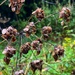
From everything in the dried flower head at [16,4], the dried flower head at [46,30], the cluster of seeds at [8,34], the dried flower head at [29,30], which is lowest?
the dried flower head at [46,30]

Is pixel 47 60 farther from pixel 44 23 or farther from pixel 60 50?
pixel 44 23

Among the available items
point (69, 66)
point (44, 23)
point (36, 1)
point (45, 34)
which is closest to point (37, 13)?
point (45, 34)

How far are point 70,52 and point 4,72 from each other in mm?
941

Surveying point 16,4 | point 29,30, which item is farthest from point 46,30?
point 16,4

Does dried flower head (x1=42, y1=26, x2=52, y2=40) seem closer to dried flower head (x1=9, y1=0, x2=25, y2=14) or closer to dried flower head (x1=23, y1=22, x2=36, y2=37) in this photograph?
dried flower head (x1=23, y1=22, x2=36, y2=37)

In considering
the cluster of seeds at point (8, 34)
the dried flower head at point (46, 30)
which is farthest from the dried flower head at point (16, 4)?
the dried flower head at point (46, 30)

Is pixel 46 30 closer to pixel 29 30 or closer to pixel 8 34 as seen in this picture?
pixel 29 30

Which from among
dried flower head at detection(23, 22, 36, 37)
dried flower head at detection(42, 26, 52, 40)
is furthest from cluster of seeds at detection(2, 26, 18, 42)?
dried flower head at detection(42, 26, 52, 40)

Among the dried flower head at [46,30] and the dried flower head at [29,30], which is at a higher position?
the dried flower head at [29,30]

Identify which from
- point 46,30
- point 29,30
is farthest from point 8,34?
point 46,30

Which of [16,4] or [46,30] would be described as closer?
[16,4]

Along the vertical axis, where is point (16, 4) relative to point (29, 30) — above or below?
above

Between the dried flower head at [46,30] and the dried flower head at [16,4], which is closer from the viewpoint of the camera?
the dried flower head at [16,4]

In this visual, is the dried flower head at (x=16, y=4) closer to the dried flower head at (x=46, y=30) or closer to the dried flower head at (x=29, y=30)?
the dried flower head at (x=29, y=30)
